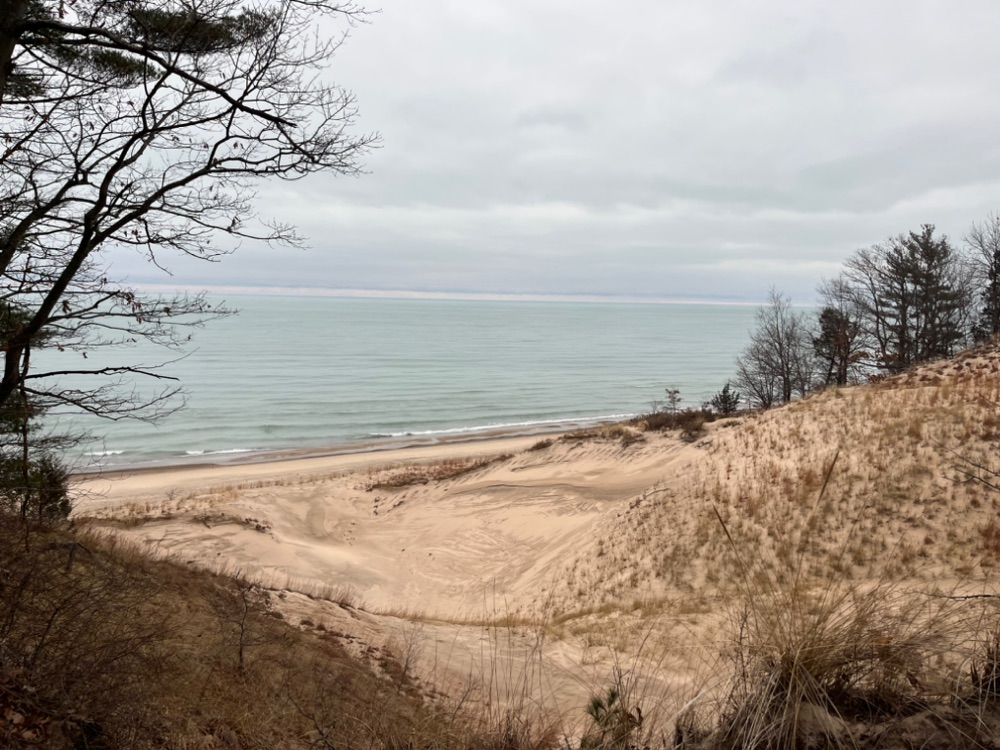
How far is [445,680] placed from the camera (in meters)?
7.83

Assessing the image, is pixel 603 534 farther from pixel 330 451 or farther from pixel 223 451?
pixel 223 451

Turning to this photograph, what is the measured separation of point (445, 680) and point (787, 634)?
5784 millimetres

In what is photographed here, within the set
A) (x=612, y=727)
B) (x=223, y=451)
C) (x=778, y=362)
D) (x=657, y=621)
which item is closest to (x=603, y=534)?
(x=657, y=621)

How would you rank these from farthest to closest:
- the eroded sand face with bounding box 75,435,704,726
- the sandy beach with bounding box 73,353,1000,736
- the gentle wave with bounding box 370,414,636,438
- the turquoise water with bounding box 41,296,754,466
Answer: the gentle wave with bounding box 370,414,636,438 → the turquoise water with bounding box 41,296,754,466 → the eroded sand face with bounding box 75,435,704,726 → the sandy beach with bounding box 73,353,1000,736

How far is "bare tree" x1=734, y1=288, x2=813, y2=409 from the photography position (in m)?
45.8

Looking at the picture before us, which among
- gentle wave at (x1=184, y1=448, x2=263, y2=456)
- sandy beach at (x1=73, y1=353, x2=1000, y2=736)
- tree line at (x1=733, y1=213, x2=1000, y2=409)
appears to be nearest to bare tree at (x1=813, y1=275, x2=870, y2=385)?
tree line at (x1=733, y1=213, x2=1000, y2=409)

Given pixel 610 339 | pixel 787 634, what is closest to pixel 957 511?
pixel 787 634

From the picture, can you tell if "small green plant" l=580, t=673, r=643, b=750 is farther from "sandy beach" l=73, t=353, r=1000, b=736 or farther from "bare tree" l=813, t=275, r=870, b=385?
"bare tree" l=813, t=275, r=870, b=385

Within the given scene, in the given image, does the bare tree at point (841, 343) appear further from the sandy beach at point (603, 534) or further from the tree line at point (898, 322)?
the sandy beach at point (603, 534)

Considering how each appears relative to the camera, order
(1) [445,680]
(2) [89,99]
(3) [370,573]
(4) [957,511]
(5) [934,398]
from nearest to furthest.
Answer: (2) [89,99]
(1) [445,680]
(4) [957,511]
(5) [934,398]
(3) [370,573]

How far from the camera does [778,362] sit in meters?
47.3

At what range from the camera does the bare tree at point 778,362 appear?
45.8 metres

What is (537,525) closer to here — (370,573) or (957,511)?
(370,573)

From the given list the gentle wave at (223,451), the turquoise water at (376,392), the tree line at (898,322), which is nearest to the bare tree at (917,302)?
the tree line at (898,322)
